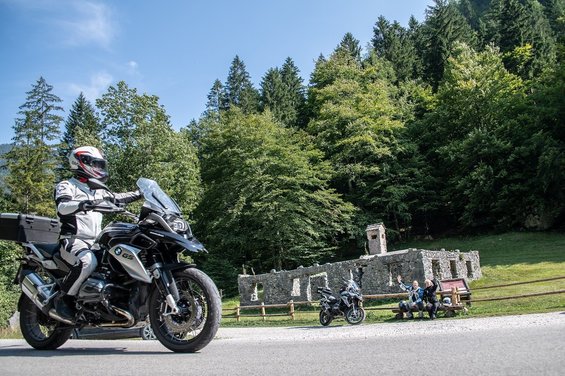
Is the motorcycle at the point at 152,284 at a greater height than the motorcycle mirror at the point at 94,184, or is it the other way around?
the motorcycle mirror at the point at 94,184

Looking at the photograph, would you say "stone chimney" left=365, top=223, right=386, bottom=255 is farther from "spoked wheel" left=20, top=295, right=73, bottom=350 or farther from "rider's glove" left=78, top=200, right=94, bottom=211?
"rider's glove" left=78, top=200, right=94, bottom=211

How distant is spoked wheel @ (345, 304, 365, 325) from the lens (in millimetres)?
17156

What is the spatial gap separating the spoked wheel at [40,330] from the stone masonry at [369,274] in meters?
21.4

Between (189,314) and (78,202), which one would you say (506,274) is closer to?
(189,314)

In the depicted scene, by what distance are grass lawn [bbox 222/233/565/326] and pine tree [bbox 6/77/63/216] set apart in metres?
17.6

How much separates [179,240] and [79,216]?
1617mm

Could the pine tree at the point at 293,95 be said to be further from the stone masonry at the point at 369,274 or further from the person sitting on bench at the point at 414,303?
the person sitting on bench at the point at 414,303

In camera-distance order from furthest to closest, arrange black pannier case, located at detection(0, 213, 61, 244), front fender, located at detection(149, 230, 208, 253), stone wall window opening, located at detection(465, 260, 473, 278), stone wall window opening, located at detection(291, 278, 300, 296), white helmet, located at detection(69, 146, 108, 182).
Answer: stone wall window opening, located at detection(465, 260, 473, 278) → stone wall window opening, located at detection(291, 278, 300, 296) → black pannier case, located at detection(0, 213, 61, 244) → white helmet, located at detection(69, 146, 108, 182) → front fender, located at detection(149, 230, 208, 253)

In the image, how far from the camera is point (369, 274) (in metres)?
26.2

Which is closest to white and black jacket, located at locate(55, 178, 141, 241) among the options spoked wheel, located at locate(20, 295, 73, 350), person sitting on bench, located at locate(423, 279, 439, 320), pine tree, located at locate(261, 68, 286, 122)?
spoked wheel, located at locate(20, 295, 73, 350)

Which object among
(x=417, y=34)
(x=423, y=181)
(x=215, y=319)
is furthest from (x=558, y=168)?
(x=215, y=319)

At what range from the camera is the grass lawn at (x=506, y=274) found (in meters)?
17.2

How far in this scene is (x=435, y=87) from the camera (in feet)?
191

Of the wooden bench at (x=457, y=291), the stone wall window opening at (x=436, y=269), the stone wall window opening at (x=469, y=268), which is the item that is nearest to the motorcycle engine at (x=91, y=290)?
the wooden bench at (x=457, y=291)
